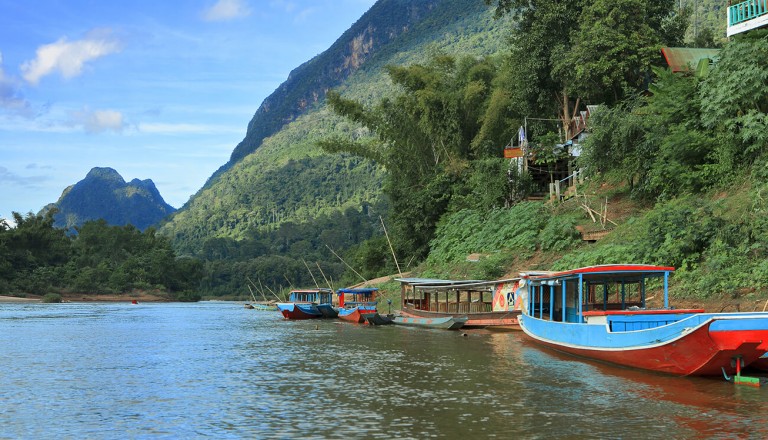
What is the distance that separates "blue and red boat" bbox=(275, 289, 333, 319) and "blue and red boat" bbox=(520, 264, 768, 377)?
2388 cm

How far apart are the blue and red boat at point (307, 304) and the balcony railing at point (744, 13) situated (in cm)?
2752

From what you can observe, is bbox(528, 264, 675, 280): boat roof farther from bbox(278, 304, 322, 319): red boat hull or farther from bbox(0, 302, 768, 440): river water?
bbox(278, 304, 322, 319): red boat hull

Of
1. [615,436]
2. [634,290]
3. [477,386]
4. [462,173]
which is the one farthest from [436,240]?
[615,436]

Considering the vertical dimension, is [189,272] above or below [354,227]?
below

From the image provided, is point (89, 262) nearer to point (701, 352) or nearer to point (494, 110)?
point (494, 110)

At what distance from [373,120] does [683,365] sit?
40882mm

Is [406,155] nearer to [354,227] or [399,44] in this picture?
[354,227]

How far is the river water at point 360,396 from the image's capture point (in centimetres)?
1200

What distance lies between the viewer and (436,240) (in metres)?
49.4

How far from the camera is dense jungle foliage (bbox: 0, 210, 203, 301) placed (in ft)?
332

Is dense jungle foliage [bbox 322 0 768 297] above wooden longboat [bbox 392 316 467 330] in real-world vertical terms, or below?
above

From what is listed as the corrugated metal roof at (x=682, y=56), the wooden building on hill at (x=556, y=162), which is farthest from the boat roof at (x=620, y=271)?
the wooden building on hill at (x=556, y=162)

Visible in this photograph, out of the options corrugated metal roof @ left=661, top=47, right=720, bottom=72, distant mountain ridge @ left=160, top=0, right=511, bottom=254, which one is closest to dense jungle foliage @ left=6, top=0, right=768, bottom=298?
corrugated metal roof @ left=661, top=47, right=720, bottom=72

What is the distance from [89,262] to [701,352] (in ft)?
375
